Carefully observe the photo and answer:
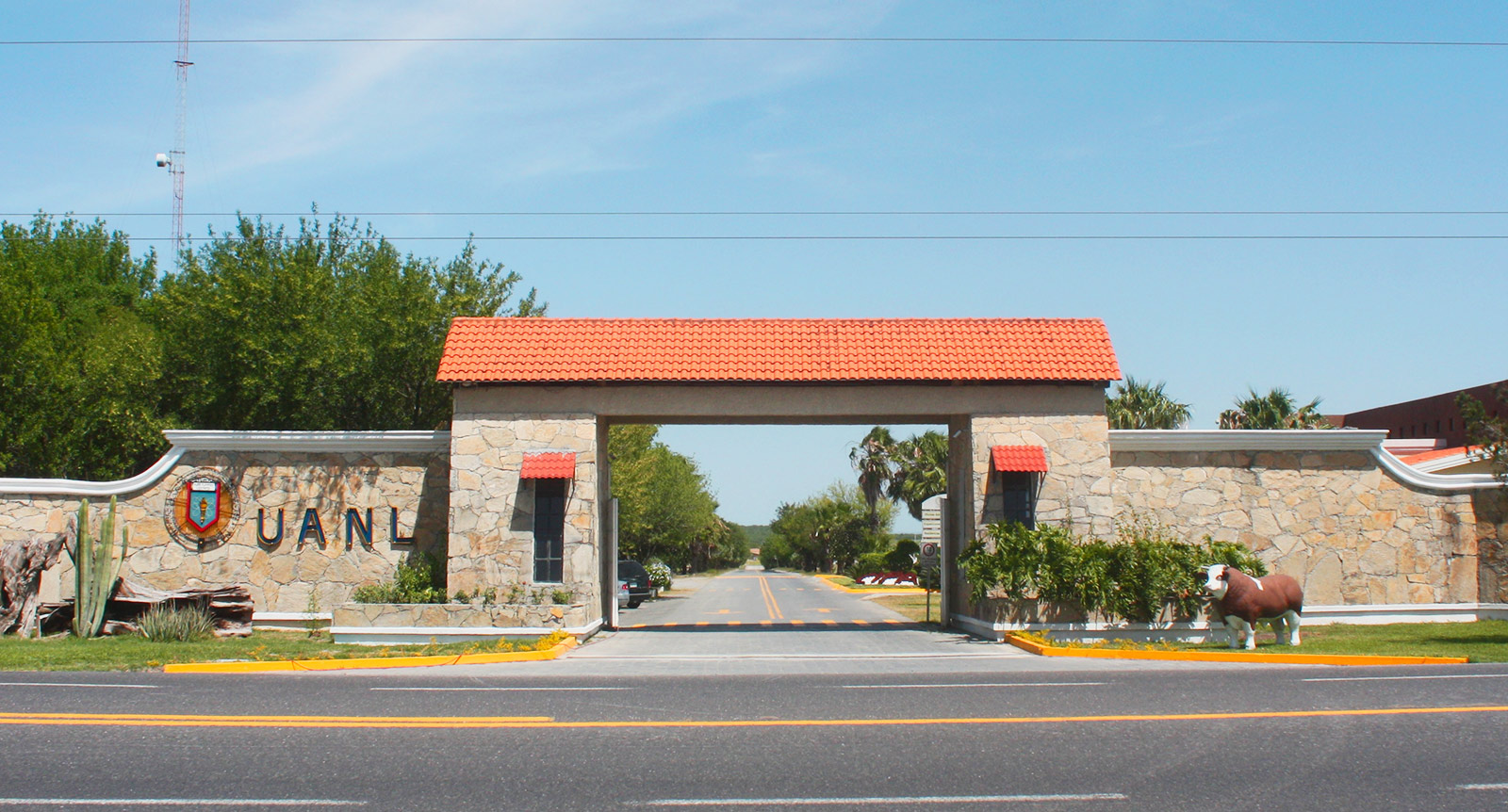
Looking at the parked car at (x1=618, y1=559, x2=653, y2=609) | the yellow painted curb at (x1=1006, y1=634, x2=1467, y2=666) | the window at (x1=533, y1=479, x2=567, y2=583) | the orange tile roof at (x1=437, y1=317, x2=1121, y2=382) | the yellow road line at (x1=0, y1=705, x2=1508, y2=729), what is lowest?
the parked car at (x1=618, y1=559, x2=653, y2=609)

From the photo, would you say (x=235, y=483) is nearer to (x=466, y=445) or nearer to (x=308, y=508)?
(x=308, y=508)

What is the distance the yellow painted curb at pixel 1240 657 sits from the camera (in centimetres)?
1576

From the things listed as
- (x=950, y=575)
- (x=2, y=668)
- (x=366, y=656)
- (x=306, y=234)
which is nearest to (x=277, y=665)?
(x=366, y=656)

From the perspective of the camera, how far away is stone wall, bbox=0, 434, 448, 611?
2192 centimetres

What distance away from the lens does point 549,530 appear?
70.2 feet

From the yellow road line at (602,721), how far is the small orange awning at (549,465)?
10.6 metres

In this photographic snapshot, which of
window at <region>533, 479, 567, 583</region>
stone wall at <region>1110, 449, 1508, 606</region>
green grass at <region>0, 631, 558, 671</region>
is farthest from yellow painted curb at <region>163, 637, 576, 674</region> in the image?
stone wall at <region>1110, 449, 1508, 606</region>

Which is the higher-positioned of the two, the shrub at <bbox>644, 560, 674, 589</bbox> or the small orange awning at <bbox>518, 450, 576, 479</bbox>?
the small orange awning at <bbox>518, 450, 576, 479</bbox>

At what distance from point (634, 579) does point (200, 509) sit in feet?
62.2

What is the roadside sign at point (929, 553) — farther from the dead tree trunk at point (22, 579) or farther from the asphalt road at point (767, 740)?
the dead tree trunk at point (22, 579)

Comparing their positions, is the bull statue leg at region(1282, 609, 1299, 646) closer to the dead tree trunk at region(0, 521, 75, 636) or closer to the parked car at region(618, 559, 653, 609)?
the dead tree trunk at region(0, 521, 75, 636)

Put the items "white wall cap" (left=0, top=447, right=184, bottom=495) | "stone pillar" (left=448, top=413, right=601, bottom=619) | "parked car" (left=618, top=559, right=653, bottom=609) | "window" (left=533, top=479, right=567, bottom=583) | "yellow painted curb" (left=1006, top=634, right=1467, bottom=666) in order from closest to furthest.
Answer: "yellow painted curb" (left=1006, top=634, right=1467, bottom=666), "stone pillar" (left=448, top=413, right=601, bottom=619), "window" (left=533, top=479, right=567, bottom=583), "white wall cap" (left=0, top=447, right=184, bottom=495), "parked car" (left=618, top=559, right=653, bottom=609)

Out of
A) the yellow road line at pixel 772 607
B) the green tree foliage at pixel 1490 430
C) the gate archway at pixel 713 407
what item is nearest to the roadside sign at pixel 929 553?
the gate archway at pixel 713 407

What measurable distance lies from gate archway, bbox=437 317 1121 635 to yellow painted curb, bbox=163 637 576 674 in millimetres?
3369
